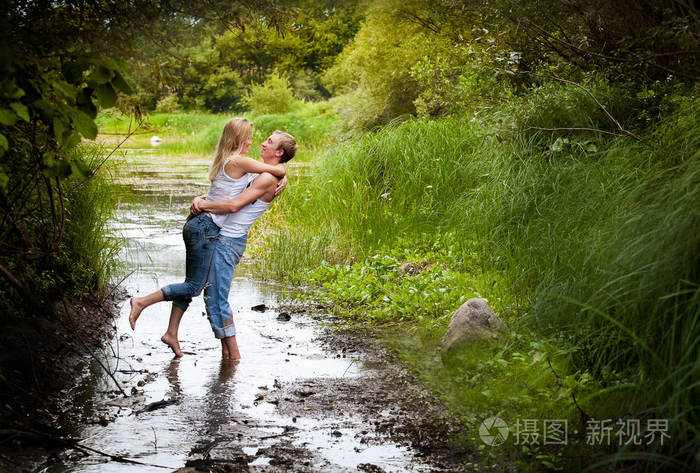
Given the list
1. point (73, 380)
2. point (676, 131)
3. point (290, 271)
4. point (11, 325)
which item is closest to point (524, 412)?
point (676, 131)

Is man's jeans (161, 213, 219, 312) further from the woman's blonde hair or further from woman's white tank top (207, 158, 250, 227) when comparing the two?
the woman's blonde hair

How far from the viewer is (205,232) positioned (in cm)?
555

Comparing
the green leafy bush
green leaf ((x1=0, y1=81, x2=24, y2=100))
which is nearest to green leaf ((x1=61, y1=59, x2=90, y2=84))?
green leaf ((x1=0, y1=81, x2=24, y2=100))

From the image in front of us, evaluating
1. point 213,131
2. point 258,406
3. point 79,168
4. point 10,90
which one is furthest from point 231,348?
point 213,131

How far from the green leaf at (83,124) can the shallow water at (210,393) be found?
1.69 m

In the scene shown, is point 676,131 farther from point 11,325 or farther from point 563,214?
point 11,325

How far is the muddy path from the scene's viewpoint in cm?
374

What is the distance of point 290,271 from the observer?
28.1 ft

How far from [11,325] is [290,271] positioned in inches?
154

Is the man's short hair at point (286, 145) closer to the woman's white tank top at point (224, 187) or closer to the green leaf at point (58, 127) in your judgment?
the woman's white tank top at point (224, 187)

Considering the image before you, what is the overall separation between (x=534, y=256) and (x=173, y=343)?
299cm

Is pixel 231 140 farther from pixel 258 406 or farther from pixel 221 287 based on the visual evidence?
pixel 258 406

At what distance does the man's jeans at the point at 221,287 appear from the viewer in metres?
5.50

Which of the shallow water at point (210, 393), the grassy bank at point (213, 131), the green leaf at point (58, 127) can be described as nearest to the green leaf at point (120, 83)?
the green leaf at point (58, 127)
